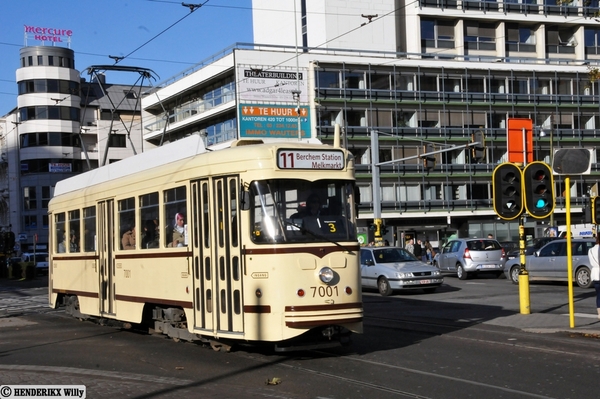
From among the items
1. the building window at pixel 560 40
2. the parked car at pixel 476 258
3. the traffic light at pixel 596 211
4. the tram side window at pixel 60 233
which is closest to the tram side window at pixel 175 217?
the tram side window at pixel 60 233

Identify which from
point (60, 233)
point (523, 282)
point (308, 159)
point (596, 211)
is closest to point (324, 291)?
point (308, 159)

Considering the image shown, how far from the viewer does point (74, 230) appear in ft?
60.7

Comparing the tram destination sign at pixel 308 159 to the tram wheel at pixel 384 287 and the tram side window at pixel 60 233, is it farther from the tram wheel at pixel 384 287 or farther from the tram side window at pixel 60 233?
the tram wheel at pixel 384 287

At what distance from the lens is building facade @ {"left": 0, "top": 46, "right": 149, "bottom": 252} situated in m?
79.7

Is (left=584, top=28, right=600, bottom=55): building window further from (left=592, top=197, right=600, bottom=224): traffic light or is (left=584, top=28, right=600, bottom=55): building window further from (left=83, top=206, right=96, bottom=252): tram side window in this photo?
(left=83, top=206, right=96, bottom=252): tram side window

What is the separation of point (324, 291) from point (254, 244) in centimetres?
114

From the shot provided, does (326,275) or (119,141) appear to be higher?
(119,141)

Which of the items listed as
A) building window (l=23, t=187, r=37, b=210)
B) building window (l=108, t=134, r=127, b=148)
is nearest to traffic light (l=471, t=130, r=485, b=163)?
building window (l=108, t=134, r=127, b=148)

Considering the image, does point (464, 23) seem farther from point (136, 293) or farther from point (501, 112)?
point (136, 293)

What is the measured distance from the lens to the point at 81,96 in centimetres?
8362

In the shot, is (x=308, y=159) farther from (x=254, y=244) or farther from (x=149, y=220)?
(x=149, y=220)

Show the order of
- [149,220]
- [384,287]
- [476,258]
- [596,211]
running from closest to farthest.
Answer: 1. [149,220]
2. [596,211]
3. [384,287]
4. [476,258]

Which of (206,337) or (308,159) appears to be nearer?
(308,159)

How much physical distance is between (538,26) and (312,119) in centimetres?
2142
